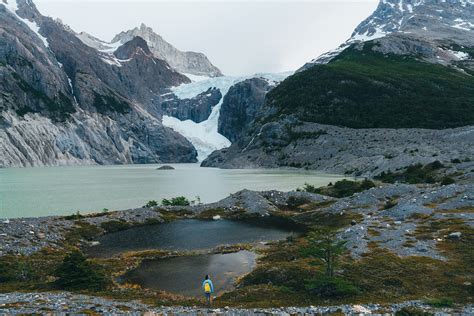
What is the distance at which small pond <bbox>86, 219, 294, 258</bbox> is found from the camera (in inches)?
2067

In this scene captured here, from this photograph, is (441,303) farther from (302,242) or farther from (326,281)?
(302,242)

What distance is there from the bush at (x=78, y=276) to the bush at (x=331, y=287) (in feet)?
55.5

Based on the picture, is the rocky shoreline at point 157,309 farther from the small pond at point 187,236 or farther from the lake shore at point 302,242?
the small pond at point 187,236

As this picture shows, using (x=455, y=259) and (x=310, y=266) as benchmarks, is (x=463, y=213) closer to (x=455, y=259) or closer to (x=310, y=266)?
(x=455, y=259)

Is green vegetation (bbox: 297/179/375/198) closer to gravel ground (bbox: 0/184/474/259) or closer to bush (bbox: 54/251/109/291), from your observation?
gravel ground (bbox: 0/184/474/259)

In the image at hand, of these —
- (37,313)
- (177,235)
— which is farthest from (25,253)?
(37,313)

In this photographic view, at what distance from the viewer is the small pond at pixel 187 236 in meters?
52.5

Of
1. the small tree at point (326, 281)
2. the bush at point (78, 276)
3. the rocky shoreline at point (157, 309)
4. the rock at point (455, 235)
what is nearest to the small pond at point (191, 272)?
the bush at point (78, 276)

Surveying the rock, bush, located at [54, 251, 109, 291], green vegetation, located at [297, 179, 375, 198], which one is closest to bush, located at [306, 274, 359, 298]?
bush, located at [54, 251, 109, 291]

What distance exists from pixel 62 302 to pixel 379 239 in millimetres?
31900

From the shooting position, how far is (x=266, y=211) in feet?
254

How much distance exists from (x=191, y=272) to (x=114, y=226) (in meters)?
29.1

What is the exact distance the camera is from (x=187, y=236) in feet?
194

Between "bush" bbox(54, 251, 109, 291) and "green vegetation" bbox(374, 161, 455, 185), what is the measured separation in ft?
292
